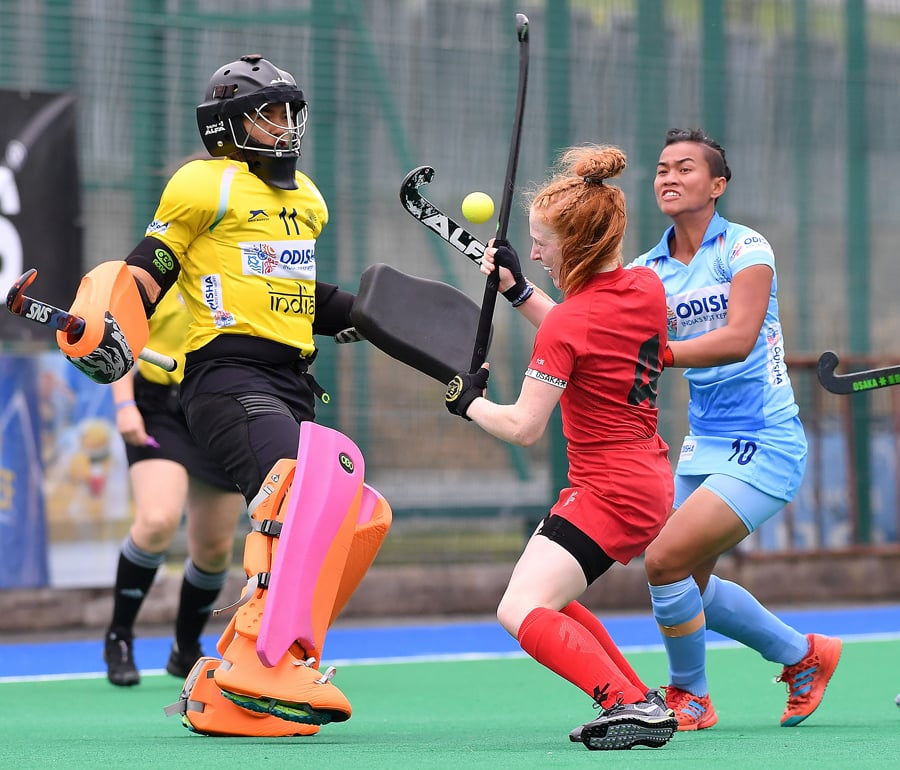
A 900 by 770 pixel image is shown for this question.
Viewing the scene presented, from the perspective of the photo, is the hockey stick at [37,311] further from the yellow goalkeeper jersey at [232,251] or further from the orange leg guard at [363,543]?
the orange leg guard at [363,543]

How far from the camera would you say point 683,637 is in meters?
4.73

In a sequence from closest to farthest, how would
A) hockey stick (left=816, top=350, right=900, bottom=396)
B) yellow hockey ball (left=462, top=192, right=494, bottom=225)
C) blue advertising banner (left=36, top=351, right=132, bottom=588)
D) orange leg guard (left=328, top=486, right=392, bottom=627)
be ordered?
yellow hockey ball (left=462, top=192, right=494, bottom=225)
hockey stick (left=816, top=350, right=900, bottom=396)
orange leg guard (left=328, top=486, right=392, bottom=627)
blue advertising banner (left=36, top=351, right=132, bottom=588)

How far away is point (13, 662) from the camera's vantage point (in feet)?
24.1

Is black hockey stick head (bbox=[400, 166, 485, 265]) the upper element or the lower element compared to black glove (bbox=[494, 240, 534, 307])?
upper

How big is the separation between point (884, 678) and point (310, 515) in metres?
3.20

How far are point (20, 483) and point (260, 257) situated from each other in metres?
4.09

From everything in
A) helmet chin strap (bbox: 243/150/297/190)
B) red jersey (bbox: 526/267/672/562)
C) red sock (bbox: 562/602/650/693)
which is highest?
helmet chin strap (bbox: 243/150/297/190)

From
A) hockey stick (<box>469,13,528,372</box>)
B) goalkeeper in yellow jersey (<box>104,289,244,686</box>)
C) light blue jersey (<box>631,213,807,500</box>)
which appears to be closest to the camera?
hockey stick (<box>469,13,528,372</box>)

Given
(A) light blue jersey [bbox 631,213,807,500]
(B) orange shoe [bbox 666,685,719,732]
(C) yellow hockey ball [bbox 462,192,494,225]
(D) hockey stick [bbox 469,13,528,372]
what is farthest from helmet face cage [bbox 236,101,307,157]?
(B) orange shoe [bbox 666,685,719,732]

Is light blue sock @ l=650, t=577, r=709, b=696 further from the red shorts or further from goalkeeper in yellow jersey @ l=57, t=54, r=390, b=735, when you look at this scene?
goalkeeper in yellow jersey @ l=57, t=54, r=390, b=735

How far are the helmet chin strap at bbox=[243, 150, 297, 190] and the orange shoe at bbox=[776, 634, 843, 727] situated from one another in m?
2.18

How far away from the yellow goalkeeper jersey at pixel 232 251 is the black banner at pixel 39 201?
3765 mm

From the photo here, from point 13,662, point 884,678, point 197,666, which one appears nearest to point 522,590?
point 197,666

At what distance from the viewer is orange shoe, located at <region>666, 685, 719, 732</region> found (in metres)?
4.75
